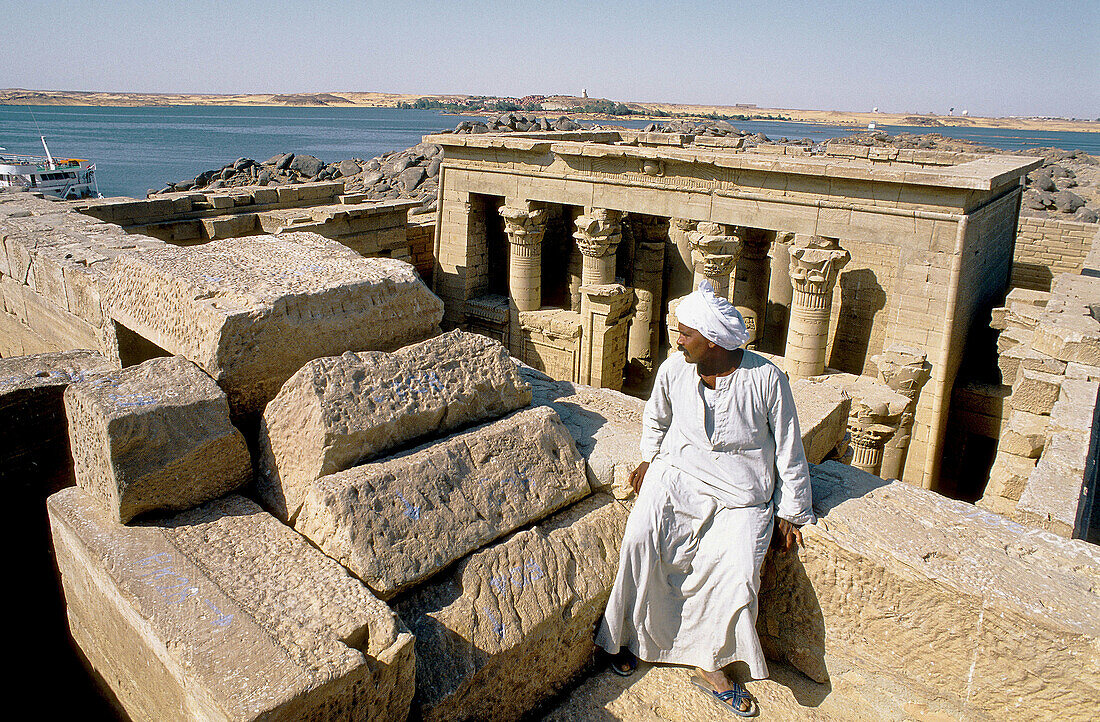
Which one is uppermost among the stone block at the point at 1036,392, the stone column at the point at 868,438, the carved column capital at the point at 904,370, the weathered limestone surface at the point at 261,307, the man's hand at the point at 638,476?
the weathered limestone surface at the point at 261,307

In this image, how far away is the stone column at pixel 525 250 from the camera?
13.1m

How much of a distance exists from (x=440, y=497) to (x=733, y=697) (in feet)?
4.76

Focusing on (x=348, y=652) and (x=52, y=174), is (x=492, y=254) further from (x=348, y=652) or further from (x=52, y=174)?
(x=52, y=174)

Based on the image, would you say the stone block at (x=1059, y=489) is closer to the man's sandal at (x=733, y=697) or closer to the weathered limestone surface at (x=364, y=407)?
the man's sandal at (x=733, y=697)

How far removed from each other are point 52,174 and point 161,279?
31.0 meters

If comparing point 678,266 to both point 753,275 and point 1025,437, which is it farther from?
point 1025,437

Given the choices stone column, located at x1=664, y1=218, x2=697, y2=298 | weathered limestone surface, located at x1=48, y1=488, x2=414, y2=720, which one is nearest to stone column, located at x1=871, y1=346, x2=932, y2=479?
stone column, located at x1=664, y1=218, x2=697, y2=298

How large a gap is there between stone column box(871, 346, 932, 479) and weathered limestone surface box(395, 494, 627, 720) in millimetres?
6725

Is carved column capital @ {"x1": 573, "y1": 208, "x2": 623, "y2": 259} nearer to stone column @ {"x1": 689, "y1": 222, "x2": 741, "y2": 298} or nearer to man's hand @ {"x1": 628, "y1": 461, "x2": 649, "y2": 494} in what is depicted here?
stone column @ {"x1": 689, "y1": 222, "x2": 741, "y2": 298}

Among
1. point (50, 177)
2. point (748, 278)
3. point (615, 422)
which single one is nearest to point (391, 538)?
point (615, 422)

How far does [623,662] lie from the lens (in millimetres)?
3193

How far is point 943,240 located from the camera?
30.7ft

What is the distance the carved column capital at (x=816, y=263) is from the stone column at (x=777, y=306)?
284 cm

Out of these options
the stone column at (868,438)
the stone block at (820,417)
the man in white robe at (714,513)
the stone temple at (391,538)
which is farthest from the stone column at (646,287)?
the man in white robe at (714,513)
